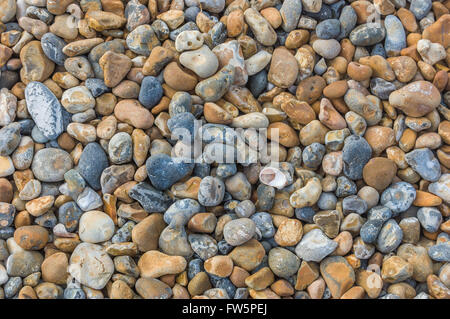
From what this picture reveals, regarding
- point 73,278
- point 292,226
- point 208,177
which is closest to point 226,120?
point 208,177

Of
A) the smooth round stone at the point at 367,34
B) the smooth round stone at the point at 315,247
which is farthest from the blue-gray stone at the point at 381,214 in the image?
the smooth round stone at the point at 367,34

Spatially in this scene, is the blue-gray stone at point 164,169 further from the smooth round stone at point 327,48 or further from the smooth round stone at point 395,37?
the smooth round stone at point 395,37

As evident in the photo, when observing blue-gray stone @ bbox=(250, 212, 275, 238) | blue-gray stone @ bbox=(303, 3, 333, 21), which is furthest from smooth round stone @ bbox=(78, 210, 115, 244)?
blue-gray stone @ bbox=(303, 3, 333, 21)

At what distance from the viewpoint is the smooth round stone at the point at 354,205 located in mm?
1146

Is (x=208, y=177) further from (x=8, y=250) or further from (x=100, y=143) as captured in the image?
(x=8, y=250)

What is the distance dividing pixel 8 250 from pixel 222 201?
1.86ft

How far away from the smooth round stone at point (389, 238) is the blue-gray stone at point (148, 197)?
0.56 m

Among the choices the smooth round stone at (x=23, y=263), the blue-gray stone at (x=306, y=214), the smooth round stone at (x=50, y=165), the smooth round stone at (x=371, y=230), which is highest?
the smooth round stone at (x=50, y=165)

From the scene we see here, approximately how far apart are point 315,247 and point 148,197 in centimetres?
45

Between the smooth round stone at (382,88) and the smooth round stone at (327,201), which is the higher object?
the smooth round stone at (382,88)

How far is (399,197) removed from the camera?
1.16 meters

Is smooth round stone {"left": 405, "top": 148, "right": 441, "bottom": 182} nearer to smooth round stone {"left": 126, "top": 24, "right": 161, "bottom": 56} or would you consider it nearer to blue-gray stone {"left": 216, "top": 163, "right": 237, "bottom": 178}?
blue-gray stone {"left": 216, "top": 163, "right": 237, "bottom": 178}

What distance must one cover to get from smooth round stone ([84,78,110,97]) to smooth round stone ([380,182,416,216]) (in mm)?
826

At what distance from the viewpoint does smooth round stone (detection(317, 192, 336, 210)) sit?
1.17 metres
